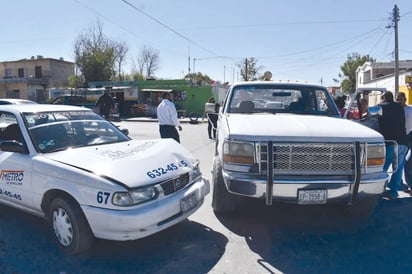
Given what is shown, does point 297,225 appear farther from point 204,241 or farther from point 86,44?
point 86,44

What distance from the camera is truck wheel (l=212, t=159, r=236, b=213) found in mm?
4199

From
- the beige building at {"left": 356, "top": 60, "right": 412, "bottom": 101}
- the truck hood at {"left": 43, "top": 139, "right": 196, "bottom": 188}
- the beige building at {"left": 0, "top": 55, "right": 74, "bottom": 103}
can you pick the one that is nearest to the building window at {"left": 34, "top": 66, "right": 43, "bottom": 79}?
the beige building at {"left": 0, "top": 55, "right": 74, "bottom": 103}

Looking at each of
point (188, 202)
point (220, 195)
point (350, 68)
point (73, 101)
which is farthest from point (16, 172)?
point (350, 68)

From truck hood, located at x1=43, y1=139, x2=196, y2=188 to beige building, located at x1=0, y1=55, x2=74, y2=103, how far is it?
43.9 m

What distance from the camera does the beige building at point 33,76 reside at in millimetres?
44375

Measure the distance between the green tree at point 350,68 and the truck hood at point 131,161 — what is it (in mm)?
61163

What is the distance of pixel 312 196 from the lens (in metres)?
3.55

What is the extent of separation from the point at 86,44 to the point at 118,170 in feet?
145

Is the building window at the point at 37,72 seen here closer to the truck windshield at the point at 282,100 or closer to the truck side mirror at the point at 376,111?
the truck windshield at the point at 282,100

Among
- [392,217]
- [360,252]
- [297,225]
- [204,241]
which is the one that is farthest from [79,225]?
[392,217]

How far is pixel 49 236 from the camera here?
12.8 ft

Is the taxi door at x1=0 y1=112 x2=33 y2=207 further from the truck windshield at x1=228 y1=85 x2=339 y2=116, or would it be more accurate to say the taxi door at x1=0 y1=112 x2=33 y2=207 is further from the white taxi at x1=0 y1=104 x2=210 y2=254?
the truck windshield at x1=228 y1=85 x2=339 y2=116

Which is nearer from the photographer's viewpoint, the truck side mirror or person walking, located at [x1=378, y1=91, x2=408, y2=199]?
person walking, located at [x1=378, y1=91, x2=408, y2=199]

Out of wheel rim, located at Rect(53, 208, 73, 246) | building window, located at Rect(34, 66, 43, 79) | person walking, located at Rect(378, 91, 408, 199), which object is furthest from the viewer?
building window, located at Rect(34, 66, 43, 79)
